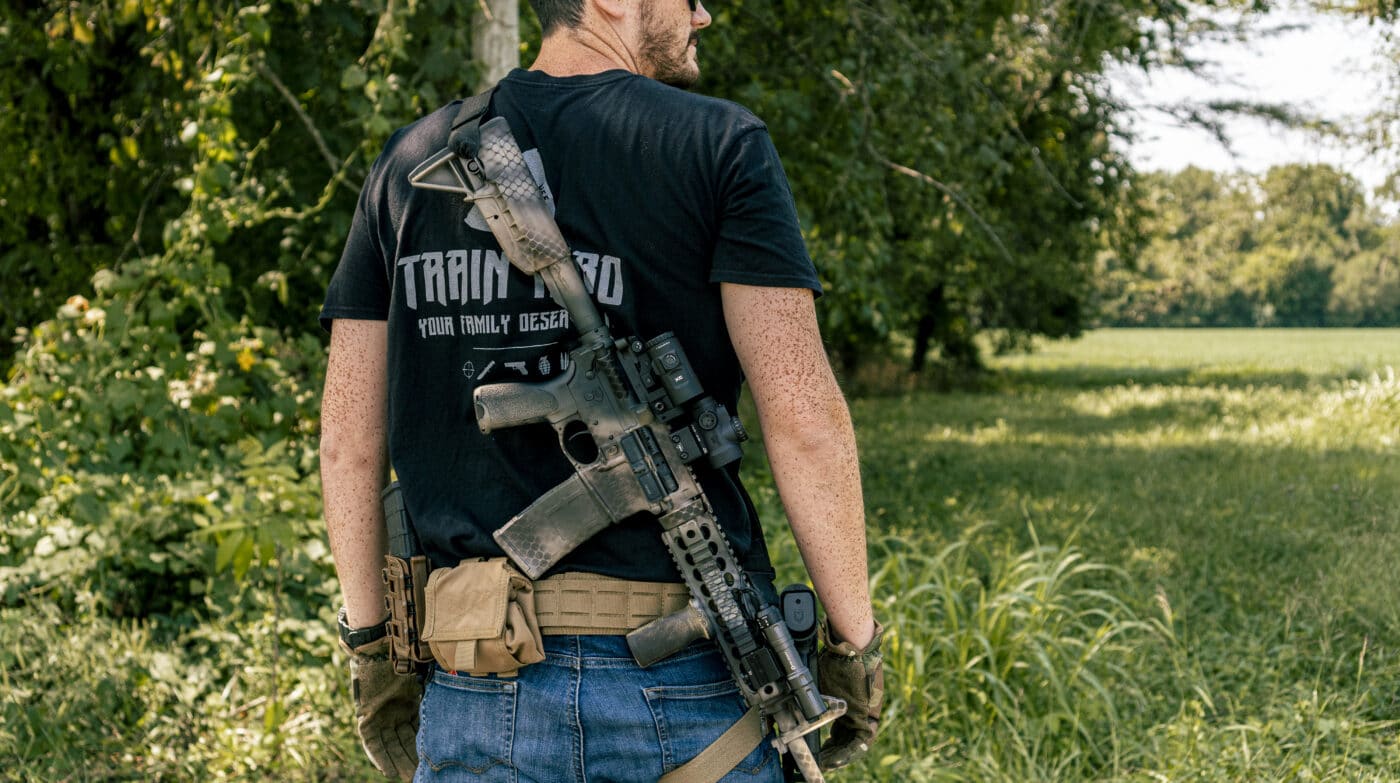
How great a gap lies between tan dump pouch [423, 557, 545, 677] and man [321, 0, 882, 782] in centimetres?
4

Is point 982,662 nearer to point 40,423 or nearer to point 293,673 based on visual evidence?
point 293,673

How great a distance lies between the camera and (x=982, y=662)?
14.0ft

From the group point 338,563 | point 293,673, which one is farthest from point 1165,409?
point 338,563

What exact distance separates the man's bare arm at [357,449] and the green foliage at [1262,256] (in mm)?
13292

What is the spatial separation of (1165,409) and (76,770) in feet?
52.1

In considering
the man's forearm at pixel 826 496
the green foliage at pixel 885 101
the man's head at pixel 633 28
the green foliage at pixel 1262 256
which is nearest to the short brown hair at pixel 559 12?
the man's head at pixel 633 28

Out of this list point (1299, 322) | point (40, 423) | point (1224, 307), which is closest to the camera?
point (40, 423)

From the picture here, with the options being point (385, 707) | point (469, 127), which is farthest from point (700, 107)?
point (385, 707)

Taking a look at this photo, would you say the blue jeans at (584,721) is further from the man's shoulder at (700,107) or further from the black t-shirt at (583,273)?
the man's shoulder at (700,107)

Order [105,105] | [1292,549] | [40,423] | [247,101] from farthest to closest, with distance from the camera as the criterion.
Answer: [105,105] → [1292,549] → [247,101] → [40,423]

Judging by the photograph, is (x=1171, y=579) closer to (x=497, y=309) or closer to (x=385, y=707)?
(x=385, y=707)

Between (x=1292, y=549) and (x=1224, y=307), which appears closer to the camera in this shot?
(x=1292, y=549)

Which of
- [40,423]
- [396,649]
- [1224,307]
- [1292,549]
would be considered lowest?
[1224,307]

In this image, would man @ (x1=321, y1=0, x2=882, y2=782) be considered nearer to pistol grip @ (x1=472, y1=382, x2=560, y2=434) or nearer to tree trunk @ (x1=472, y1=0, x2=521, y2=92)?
pistol grip @ (x1=472, y1=382, x2=560, y2=434)
